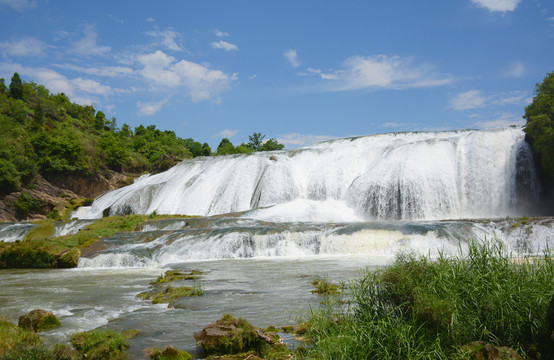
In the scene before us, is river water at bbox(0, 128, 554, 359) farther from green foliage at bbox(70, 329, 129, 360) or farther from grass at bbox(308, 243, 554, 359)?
grass at bbox(308, 243, 554, 359)

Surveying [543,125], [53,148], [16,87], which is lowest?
[543,125]

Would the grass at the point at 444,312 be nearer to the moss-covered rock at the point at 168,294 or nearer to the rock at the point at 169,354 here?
the rock at the point at 169,354

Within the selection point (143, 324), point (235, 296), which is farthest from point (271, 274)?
point (143, 324)

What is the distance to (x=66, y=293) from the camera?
11.2 metres

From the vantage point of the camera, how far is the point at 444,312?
4297 mm

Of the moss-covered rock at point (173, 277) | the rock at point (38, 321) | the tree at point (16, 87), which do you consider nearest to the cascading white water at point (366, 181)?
the moss-covered rock at point (173, 277)

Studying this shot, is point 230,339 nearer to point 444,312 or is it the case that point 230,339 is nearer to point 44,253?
point 444,312

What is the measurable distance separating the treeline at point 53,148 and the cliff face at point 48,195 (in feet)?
2.39

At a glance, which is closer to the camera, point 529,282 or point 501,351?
point 501,351

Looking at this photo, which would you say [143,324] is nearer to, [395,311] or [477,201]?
[395,311]

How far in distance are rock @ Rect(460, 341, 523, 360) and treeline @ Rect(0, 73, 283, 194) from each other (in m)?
44.6

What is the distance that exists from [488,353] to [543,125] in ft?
85.5

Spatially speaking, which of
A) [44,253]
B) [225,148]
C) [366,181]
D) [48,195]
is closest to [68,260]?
[44,253]

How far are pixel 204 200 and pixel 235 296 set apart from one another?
26.7 meters
